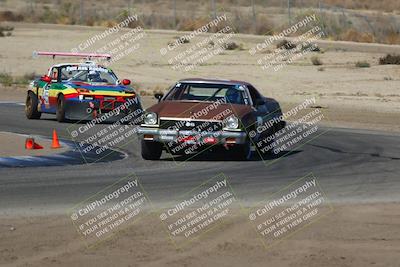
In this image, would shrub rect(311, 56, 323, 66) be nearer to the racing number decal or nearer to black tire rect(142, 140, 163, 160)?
the racing number decal

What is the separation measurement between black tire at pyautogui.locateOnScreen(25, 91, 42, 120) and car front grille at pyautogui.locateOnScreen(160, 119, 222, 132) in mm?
9019

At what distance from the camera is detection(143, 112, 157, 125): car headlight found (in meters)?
18.3

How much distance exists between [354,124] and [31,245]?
19109mm

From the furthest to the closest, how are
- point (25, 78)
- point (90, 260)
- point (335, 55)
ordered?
point (335, 55) < point (25, 78) < point (90, 260)

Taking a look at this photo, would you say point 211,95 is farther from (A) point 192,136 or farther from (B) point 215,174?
(B) point 215,174

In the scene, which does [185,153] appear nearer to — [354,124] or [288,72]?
[354,124]

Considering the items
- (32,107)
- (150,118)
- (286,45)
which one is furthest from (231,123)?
(286,45)

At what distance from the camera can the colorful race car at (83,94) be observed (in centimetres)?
2506

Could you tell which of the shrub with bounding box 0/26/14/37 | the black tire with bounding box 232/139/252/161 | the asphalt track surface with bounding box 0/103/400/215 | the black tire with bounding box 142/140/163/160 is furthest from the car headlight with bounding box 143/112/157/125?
the shrub with bounding box 0/26/14/37

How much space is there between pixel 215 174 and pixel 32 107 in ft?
35.2

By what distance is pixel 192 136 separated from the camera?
18.1 m

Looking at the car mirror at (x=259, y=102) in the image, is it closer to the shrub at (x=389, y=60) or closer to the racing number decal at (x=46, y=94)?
the racing number decal at (x=46, y=94)

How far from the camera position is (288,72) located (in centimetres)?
4222

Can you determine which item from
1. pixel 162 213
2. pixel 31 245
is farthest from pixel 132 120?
pixel 31 245
